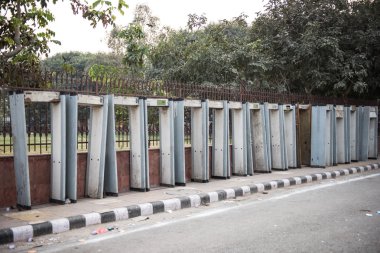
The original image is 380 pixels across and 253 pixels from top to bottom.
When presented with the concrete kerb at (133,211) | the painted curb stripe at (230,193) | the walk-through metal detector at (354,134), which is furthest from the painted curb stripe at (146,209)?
the walk-through metal detector at (354,134)

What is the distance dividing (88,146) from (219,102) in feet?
12.1

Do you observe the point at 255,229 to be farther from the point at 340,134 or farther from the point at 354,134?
the point at 354,134

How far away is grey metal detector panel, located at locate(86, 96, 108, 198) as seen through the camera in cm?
805

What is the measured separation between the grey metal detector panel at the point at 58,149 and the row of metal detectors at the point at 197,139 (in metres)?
0.01

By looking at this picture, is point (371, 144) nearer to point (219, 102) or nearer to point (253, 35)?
point (253, 35)

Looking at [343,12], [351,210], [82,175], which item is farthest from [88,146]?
[343,12]

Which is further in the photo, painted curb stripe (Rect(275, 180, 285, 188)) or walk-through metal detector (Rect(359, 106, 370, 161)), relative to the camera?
walk-through metal detector (Rect(359, 106, 370, 161))

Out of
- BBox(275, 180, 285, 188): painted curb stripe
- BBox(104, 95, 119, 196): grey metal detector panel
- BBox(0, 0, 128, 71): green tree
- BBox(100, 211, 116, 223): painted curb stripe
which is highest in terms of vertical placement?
BBox(0, 0, 128, 71): green tree

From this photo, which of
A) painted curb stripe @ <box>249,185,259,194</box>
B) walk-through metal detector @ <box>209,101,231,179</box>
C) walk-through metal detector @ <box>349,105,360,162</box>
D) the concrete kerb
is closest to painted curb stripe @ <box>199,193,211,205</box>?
the concrete kerb

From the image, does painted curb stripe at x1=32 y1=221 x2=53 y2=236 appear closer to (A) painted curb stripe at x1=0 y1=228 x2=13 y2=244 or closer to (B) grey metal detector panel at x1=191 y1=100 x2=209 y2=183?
(A) painted curb stripe at x1=0 y1=228 x2=13 y2=244

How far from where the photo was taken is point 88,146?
8273mm

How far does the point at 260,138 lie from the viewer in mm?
12055

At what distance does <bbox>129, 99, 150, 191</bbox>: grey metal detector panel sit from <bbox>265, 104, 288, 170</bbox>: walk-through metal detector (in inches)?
190

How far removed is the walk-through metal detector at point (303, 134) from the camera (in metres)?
13.7
